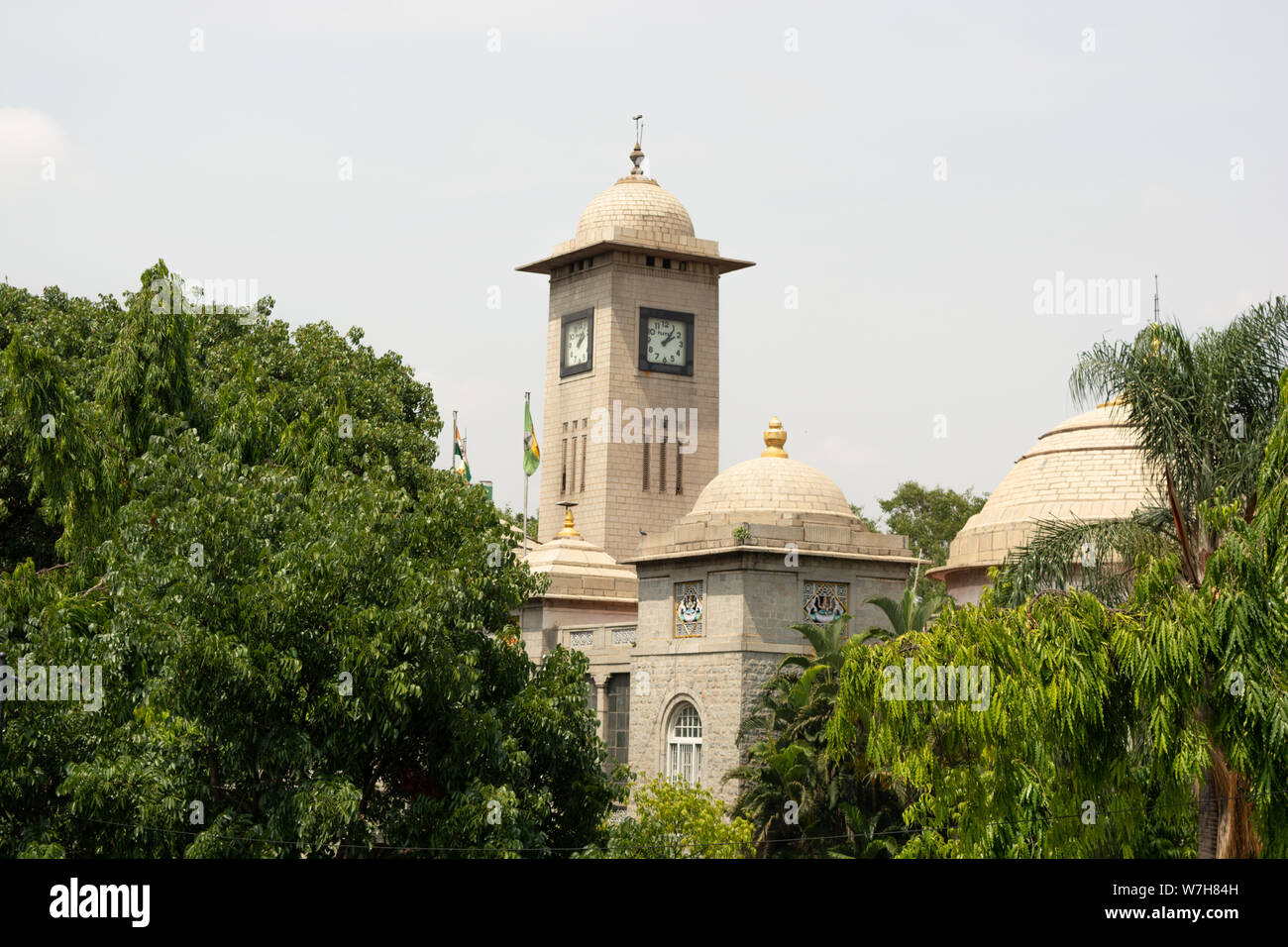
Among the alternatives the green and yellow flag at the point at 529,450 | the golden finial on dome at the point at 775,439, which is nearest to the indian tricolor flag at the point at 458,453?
the green and yellow flag at the point at 529,450

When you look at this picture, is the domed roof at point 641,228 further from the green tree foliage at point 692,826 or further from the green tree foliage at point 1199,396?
the green tree foliage at point 1199,396

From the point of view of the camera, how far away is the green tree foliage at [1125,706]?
17812mm

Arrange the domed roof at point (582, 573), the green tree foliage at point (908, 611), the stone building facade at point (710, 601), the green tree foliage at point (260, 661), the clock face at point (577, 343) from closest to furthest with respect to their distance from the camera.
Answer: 1. the green tree foliage at point (260, 661)
2. the green tree foliage at point (908, 611)
3. the stone building facade at point (710, 601)
4. the domed roof at point (582, 573)
5. the clock face at point (577, 343)

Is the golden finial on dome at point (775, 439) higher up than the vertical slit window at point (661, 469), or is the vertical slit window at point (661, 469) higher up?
the vertical slit window at point (661, 469)

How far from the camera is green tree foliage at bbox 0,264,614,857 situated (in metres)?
21.5

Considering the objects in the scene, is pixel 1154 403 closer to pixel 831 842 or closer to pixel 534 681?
pixel 534 681

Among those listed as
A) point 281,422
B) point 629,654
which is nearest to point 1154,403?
point 281,422

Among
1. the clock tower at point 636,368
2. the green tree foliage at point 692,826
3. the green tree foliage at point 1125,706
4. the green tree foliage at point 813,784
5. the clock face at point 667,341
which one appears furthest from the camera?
the clock face at point 667,341

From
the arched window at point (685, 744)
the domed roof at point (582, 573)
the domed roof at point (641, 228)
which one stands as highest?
the domed roof at point (641, 228)

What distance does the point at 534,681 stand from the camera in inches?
1021

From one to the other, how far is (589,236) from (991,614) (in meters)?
45.5

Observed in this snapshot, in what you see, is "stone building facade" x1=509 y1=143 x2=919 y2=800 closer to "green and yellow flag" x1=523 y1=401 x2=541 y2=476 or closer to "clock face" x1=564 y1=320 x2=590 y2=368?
"green and yellow flag" x1=523 y1=401 x2=541 y2=476

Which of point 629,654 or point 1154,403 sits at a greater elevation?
point 1154,403

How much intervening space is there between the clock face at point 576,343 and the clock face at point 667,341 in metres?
→ 2.41
